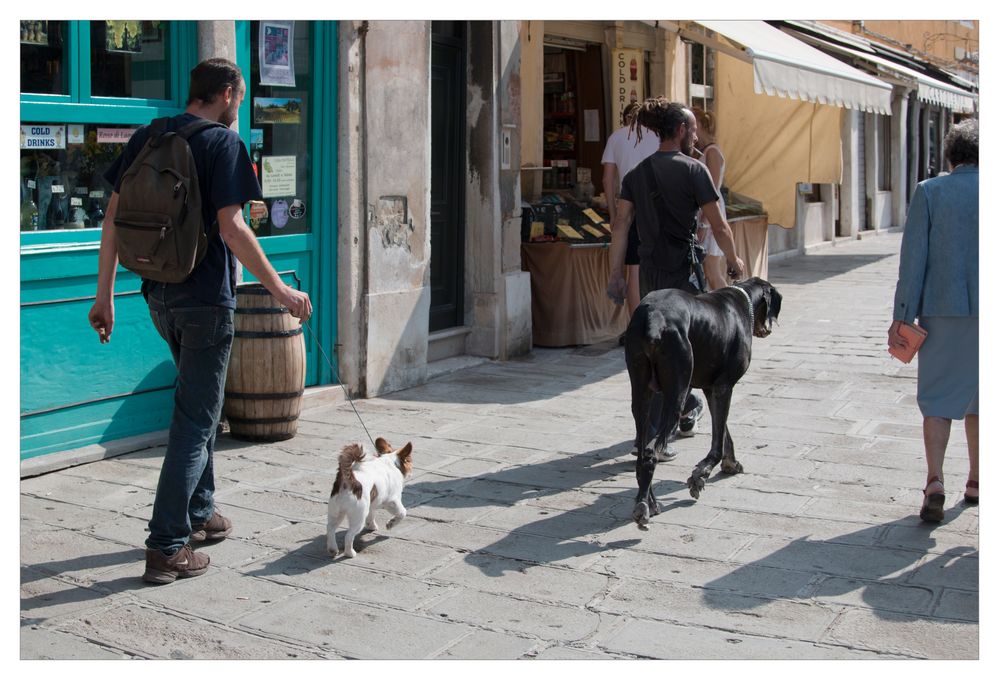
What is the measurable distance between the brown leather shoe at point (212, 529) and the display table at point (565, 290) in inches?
209

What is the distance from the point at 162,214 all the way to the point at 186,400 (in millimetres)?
711

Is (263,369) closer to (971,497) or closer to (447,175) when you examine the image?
(447,175)

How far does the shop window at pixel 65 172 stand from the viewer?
5801 millimetres

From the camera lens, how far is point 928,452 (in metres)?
5.19

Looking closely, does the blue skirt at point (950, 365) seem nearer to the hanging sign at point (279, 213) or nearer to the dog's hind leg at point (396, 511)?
the dog's hind leg at point (396, 511)

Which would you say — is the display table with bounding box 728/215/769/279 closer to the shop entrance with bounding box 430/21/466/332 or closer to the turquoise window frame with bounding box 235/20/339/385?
the shop entrance with bounding box 430/21/466/332

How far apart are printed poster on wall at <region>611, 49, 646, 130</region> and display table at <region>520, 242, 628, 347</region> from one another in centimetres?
254

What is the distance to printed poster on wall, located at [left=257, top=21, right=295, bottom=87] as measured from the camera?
7.01m

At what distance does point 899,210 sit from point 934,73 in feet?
10.4

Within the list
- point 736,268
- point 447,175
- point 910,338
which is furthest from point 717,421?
point 447,175

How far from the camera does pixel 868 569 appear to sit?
4.59 metres

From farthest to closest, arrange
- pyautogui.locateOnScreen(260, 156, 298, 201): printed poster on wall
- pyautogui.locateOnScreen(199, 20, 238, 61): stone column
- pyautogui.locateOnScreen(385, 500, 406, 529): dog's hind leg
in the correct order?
pyautogui.locateOnScreen(260, 156, 298, 201): printed poster on wall, pyautogui.locateOnScreen(199, 20, 238, 61): stone column, pyautogui.locateOnScreen(385, 500, 406, 529): dog's hind leg

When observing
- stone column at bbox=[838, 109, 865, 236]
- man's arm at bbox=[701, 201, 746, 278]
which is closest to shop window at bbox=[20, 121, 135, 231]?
A: man's arm at bbox=[701, 201, 746, 278]

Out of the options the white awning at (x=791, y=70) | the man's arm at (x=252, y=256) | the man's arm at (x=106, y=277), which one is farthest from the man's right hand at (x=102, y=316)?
the white awning at (x=791, y=70)
